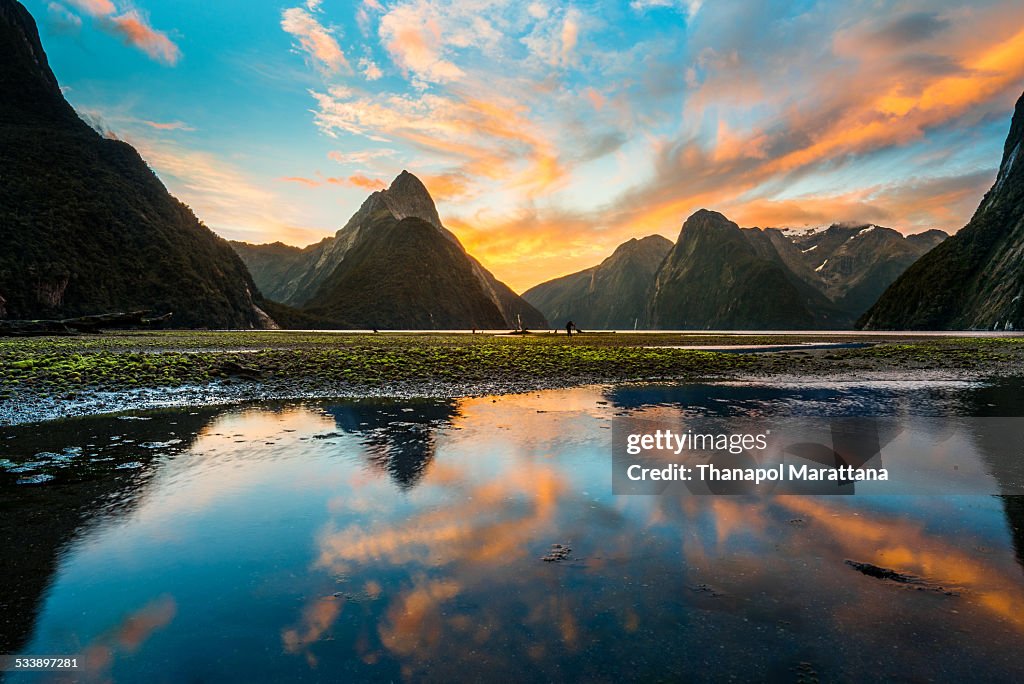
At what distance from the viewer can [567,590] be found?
6152mm

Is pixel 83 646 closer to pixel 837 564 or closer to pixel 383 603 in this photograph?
pixel 383 603

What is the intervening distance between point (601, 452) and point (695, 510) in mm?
4400

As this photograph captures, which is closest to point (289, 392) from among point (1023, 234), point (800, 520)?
point (800, 520)

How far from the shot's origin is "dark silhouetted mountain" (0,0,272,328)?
359 feet

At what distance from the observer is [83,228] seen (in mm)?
123312

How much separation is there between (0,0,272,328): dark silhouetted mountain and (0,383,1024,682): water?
413 feet

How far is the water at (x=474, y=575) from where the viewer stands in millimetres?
4816

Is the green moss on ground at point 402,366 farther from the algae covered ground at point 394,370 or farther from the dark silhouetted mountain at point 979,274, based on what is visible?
the dark silhouetted mountain at point 979,274

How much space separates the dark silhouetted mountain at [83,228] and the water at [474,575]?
125823 millimetres

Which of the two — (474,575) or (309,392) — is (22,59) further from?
(474,575)
